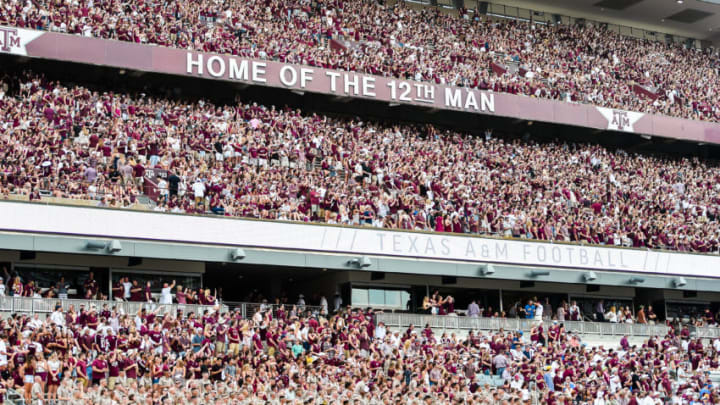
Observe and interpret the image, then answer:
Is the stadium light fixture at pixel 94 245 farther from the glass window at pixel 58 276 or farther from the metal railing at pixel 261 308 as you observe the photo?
the metal railing at pixel 261 308

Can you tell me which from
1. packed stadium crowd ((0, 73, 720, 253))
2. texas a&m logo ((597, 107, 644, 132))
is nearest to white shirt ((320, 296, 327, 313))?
packed stadium crowd ((0, 73, 720, 253))

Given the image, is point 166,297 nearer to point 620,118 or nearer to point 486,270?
point 486,270

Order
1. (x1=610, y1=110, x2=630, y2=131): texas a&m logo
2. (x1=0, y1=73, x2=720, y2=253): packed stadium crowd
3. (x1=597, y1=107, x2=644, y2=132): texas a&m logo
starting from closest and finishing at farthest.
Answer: (x1=0, y1=73, x2=720, y2=253): packed stadium crowd < (x1=597, y1=107, x2=644, y2=132): texas a&m logo < (x1=610, y1=110, x2=630, y2=131): texas a&m logo

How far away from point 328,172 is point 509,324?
794 cm

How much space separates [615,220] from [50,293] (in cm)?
2224

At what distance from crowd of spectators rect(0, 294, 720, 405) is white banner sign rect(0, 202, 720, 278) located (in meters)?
2.57

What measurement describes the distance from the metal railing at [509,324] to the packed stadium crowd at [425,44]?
13.1m

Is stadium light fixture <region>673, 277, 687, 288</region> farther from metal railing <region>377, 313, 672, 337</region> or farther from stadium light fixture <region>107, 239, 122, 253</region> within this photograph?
stadium light fixture <region>107, 239, 122, 253</region>

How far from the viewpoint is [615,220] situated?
40.1 metres

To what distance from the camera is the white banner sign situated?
94.1 feet

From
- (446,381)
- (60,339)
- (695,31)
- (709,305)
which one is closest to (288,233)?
(446,381)

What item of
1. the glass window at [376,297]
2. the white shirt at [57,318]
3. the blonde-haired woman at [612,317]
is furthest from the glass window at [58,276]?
the blonde-haired woman at [612,317]

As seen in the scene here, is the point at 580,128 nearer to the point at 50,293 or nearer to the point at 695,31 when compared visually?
the point at 695,31

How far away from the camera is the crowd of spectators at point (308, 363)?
867 inches
